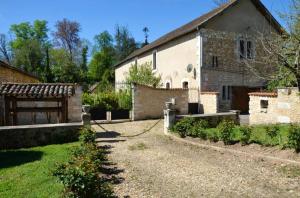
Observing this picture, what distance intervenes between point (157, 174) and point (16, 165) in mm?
3684

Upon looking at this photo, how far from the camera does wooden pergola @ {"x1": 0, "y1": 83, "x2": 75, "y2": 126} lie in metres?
13.1

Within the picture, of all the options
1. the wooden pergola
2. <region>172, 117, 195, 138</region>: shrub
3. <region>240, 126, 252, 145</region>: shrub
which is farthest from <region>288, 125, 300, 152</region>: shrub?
the wooden pergola

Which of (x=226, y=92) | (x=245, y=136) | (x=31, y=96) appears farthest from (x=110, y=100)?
(x=245, y=136)

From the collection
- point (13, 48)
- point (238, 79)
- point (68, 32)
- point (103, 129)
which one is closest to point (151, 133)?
point (103, 129)

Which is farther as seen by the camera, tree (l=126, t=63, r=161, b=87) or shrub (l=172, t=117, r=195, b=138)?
tree (l=126, t=63, r=161, b=87)

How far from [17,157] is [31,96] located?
4859mm

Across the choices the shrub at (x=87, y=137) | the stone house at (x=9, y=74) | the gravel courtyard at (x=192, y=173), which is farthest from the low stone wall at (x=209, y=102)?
the stone house at (x=9, y=74)

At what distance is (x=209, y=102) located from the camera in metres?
20.3

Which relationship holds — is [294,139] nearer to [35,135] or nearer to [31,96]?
[35,135]

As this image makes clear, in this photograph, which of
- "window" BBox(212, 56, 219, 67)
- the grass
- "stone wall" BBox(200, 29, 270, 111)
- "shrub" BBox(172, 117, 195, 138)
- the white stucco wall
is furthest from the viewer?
the white stucco wall

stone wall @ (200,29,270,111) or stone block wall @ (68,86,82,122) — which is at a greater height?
stone wall @ (200,29,270,111)

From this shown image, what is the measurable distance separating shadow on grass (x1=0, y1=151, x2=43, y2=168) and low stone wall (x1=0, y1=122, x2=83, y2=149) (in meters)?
1.11

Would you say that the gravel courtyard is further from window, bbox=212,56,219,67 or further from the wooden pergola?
window, bbox=212,56,219,67

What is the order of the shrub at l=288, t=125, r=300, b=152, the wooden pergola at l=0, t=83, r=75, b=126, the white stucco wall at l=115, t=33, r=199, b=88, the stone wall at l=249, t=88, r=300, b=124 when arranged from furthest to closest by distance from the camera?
the white stucco wall at l=115, t=33, r=199, b=88, the stone wall at l=249, t=88, r=300, b=124, the wooden pergola at l=0, t=83, r=75, b=126, the shrub at l=288, t=125, r=300, b=152
